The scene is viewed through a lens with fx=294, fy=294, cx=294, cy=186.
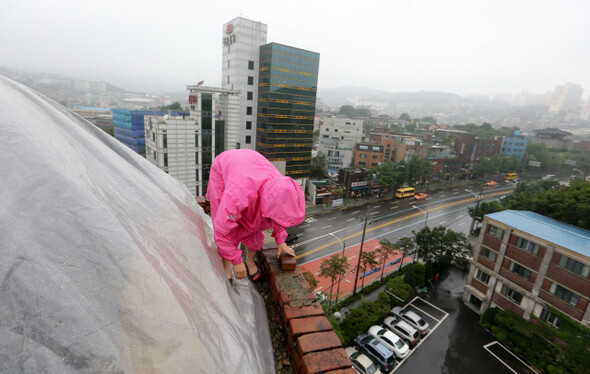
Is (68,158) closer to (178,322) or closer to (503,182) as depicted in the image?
(178,322)

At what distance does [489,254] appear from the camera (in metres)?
16.5

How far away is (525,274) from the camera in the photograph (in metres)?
14.8

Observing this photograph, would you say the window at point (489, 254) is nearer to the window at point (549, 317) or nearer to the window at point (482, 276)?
the window at point (482, 276)

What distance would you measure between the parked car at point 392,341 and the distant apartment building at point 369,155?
31.6 meters

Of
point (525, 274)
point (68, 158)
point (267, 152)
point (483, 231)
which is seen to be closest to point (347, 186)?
point (267, 152)

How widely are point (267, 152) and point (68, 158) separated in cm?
3111

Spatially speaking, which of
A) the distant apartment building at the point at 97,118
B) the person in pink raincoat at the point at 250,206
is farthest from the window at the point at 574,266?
the distant apartment building at the point at 97,118

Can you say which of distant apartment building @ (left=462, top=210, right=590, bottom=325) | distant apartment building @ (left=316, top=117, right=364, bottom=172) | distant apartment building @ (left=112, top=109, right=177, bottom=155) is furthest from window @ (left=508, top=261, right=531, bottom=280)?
distant apartment building @ (left=112, top=109, right=177, bottom=155)

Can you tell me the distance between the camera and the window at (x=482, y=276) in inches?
663

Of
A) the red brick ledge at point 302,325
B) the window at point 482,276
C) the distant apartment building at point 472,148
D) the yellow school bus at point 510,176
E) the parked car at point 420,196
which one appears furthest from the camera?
the yellow school bus at point 510,176

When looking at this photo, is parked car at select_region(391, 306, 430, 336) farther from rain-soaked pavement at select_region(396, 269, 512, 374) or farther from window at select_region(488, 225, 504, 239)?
window at select_region(488, 225, 504, 239)

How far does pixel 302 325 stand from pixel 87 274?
2.26 metres

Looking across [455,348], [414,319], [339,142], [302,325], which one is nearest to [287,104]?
[339,142]

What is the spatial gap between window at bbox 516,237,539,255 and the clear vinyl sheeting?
1676 cm
